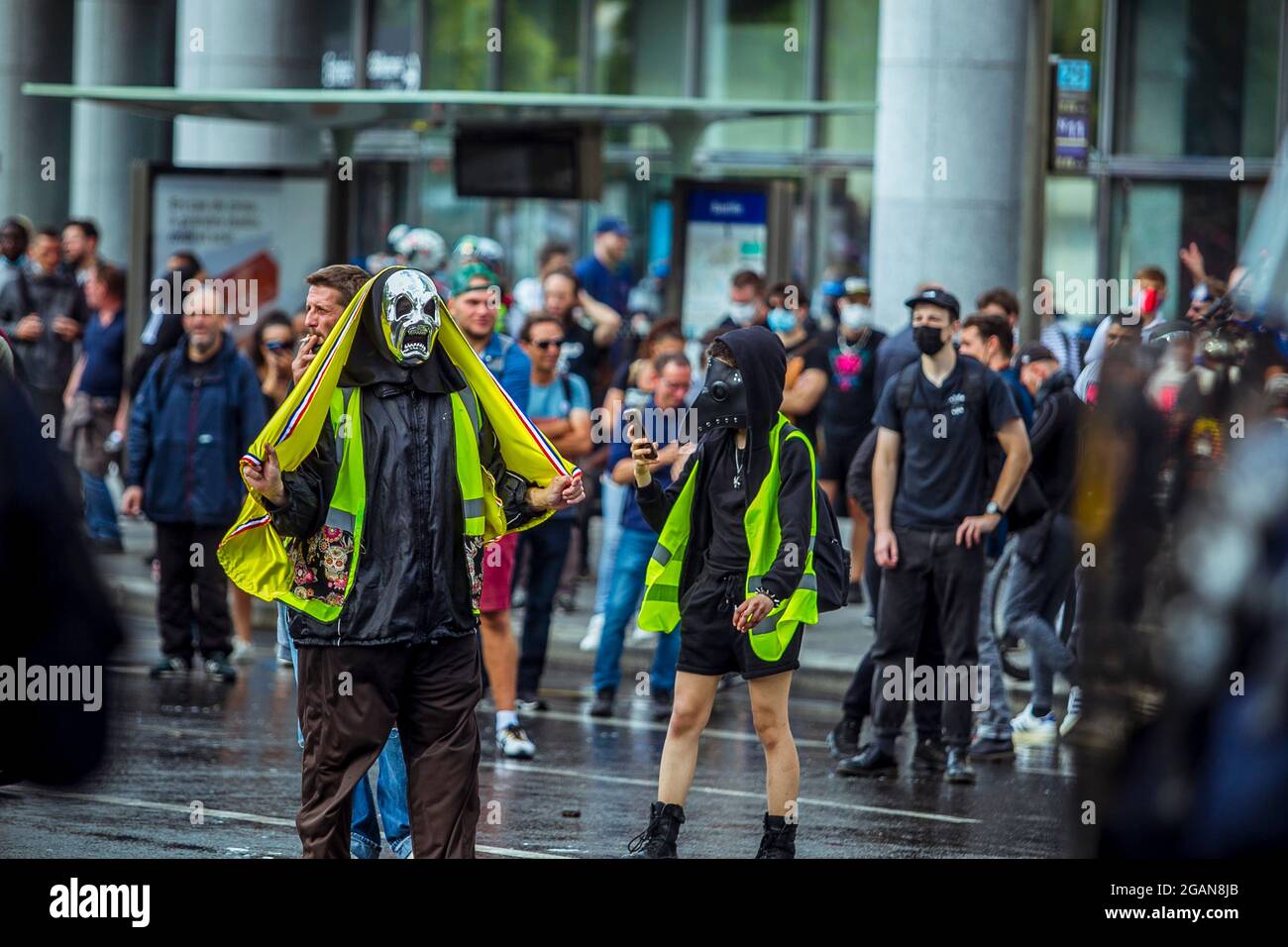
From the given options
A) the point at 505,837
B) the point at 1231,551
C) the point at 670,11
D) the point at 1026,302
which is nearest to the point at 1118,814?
the point at 1231,551

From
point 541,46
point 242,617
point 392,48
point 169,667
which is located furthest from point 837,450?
point 392,48

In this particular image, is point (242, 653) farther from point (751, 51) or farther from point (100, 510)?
point (751, 51)

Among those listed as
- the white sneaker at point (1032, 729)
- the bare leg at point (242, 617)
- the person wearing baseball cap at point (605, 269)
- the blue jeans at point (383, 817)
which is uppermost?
the person wearing baseball cap at point (605, 269)

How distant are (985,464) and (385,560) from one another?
4350mm

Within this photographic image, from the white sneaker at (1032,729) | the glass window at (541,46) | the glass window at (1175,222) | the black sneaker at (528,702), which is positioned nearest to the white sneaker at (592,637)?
the black sneaker at (528,702)

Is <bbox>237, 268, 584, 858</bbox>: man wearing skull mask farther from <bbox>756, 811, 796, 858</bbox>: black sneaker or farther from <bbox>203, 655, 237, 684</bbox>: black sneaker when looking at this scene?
<bbox>203, 655, 237, 684</bbox>: black sneaker

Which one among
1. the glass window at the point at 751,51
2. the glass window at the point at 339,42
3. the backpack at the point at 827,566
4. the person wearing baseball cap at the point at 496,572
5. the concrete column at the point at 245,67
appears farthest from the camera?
the glass window at the point at 339,42

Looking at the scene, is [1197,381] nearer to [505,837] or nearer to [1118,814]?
[1118,814]

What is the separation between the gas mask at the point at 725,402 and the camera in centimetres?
727

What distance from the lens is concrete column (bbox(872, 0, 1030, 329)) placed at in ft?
52.5

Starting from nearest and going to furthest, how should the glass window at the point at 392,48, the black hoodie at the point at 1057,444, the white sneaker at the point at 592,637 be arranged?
the black hoodie at the point at 1057,444 < the white sneaker at the point at 592,637 < the glass window at the point at 392,48

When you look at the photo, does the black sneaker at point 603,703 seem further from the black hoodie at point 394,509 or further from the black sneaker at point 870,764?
the black hoodie at point 394,509

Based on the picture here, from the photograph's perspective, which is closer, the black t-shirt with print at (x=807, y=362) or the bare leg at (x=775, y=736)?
the bare leg at (x=775, y=736)

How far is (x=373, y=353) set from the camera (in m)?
5.80
